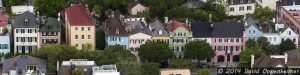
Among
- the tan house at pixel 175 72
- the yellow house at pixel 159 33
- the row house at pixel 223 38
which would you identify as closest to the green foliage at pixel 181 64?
the tan house at pixel 175 72

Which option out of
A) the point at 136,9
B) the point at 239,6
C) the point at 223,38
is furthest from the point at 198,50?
the point at 239,6

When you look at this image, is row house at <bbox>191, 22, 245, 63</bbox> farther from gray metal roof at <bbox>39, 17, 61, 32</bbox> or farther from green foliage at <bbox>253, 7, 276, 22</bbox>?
gray metal roof at <bbox>39, 17, 61, 32</bbox>

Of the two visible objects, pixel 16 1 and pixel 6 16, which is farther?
pixel 16 1

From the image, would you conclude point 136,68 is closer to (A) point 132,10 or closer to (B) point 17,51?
(B) point 17,51

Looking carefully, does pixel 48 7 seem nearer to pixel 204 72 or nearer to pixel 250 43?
pixel 250 43

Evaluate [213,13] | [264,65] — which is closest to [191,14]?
[213,13]

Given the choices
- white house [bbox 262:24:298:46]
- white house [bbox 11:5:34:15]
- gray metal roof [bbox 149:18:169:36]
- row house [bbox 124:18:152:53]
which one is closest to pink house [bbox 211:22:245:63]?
white house [bbox 262:24:298:46]

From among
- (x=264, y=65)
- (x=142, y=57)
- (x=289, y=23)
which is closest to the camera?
(x=264, y=65)

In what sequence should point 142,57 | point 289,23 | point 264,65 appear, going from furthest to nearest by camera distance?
1. point 289,23
2. point 142,57
3. point 264,65
